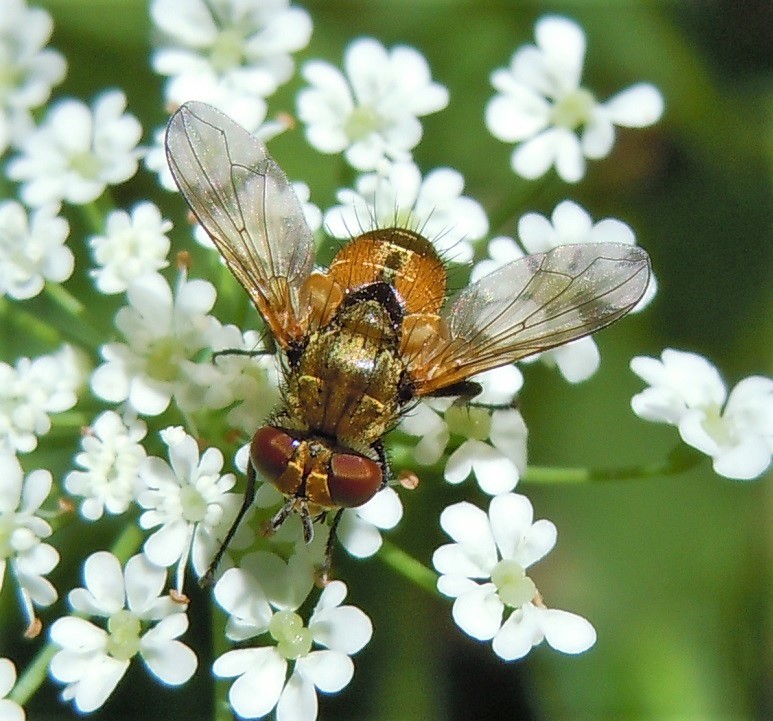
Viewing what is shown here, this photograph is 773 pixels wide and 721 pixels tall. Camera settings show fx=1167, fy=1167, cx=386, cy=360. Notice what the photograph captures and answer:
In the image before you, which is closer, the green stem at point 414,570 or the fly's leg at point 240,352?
the green stem at point 414,570

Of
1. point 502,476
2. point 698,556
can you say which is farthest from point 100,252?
point 698,556

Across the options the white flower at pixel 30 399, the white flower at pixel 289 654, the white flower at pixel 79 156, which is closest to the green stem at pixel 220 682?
the white flower at pixel 289 654

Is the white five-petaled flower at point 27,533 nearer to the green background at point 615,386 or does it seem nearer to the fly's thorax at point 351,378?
the fly's thorax at point 351,378

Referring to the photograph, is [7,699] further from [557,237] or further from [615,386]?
[615,386]

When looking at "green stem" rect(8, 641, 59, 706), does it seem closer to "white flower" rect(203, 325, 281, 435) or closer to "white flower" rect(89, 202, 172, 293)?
"white flower" rect(203, 325, 281, 435)

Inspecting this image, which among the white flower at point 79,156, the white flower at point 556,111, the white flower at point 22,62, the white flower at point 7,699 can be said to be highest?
the white flower at point 556,111

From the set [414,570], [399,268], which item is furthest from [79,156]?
[414,570]

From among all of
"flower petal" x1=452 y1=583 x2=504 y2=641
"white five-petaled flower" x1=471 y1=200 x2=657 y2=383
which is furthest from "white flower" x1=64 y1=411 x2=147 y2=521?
"white five-petaled flower" x1=471 y1=200 x2=657 y2=383
